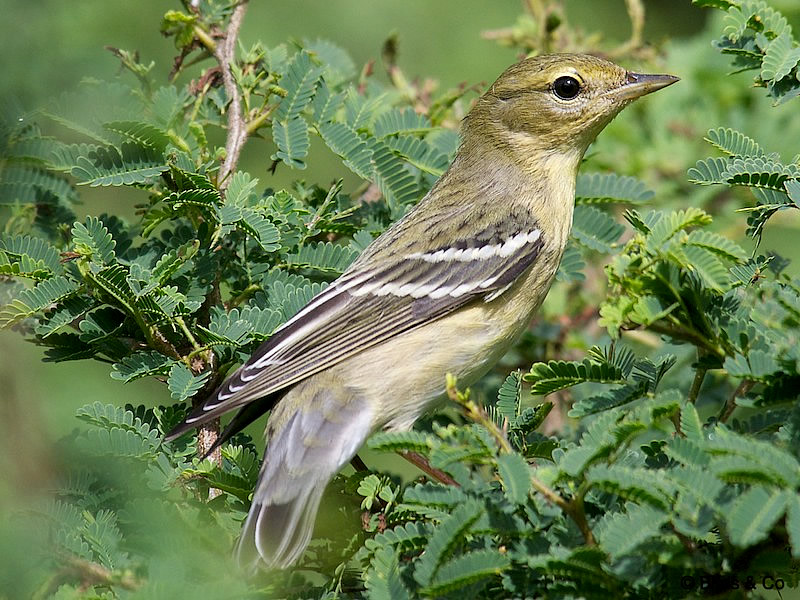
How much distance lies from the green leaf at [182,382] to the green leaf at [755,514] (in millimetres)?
1770

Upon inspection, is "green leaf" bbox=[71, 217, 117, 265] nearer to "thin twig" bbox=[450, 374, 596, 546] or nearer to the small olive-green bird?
the small olive-green bird

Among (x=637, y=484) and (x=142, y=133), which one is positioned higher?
(x=142, y=133)

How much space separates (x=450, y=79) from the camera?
6121 mm

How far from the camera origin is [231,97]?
345 cm

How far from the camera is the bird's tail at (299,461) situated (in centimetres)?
280

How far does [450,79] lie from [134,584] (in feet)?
15.1

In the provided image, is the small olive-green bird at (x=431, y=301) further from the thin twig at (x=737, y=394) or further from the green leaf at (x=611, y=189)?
the thin twig at (x=737, y=394)

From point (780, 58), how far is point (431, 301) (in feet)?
5.03

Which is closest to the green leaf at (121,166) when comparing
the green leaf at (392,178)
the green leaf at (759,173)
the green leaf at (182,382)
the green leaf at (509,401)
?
the green leaf at (182,382)

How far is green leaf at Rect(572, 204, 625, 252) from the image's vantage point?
12.3 ft

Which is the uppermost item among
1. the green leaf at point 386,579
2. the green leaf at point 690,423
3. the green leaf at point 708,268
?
the green leaf at point 708,268

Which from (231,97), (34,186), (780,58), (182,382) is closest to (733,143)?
(780,58)

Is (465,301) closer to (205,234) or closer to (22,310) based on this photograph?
→ (205,234)

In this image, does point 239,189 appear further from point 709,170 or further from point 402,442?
point 709,170
